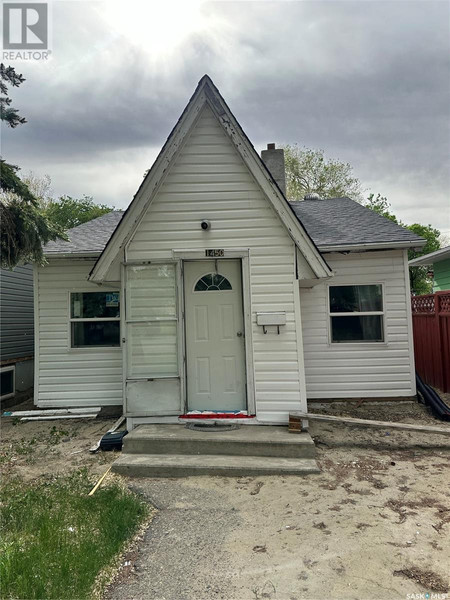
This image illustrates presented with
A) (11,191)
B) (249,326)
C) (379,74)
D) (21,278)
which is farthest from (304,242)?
(21,278)

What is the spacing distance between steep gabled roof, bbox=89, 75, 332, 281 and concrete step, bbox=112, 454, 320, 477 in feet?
8.62

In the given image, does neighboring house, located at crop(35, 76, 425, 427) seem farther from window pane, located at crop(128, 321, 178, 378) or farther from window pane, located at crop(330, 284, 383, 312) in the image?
window pane, located at crop(330, 284, 383, 312)

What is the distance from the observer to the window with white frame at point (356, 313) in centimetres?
706

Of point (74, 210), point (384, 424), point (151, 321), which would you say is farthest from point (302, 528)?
point (74, 210)

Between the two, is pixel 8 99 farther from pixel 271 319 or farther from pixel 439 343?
pixel 439 343

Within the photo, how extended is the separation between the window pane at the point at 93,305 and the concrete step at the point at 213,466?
3649 mm

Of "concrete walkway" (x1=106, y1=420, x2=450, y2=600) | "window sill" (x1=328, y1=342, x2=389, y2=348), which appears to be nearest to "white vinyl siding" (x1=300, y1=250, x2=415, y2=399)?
"window sill" (x1=328, y1=342, x2=389, y2=348)

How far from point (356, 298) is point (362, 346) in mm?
970

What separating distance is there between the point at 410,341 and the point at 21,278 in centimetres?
1052

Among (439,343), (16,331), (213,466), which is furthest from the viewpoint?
(16,331)

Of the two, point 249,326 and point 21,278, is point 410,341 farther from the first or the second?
point 21,278

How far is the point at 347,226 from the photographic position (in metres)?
7.83

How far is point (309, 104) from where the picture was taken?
29.3 ft

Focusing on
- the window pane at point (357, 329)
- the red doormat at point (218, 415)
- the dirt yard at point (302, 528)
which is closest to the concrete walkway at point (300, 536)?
the dirt yard at point (302, 528)
